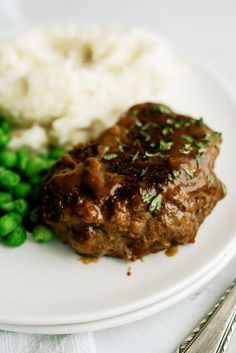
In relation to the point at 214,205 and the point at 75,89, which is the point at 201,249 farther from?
the point at 75,89

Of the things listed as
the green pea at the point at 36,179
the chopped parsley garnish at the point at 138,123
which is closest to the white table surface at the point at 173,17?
the chopped parsley garnish at the point at 138,123

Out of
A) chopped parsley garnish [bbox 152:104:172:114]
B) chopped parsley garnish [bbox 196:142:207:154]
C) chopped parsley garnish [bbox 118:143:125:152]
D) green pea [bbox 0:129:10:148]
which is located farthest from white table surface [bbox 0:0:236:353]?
green pea [bbox 0:129:10:148]

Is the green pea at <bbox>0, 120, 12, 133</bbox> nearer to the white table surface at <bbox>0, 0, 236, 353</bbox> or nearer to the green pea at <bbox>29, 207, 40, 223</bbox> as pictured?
the green pea at <bbox>29, 207, 40, 223</bbox>

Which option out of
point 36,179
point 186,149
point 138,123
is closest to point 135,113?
point 138,123

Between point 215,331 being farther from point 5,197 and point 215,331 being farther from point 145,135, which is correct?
point 5,197

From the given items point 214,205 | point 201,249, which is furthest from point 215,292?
point 214,205

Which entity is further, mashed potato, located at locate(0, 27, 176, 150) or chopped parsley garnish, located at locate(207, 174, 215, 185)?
mashed potato, located at locate(0, 27, 176, 150)

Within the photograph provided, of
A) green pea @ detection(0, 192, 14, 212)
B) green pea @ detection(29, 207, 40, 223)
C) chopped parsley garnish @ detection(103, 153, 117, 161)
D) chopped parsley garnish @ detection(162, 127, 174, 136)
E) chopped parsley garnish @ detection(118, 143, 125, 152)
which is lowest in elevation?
green pea @ detection(0, 192, 14, 212)

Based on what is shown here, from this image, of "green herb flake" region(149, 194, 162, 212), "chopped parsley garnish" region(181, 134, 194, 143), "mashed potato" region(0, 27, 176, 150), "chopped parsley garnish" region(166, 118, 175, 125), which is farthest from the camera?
"mashed potato" region(0, 27, 176, 150)
